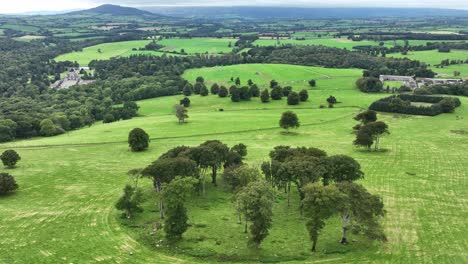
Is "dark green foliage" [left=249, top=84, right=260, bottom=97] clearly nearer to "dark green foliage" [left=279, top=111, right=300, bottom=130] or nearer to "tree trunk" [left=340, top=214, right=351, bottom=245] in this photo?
"dark green foliage" [left=279, top=111, right=300, bottom=130]

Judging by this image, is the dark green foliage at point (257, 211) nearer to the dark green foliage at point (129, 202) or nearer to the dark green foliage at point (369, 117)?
the dark green foliage at point (129, 202)

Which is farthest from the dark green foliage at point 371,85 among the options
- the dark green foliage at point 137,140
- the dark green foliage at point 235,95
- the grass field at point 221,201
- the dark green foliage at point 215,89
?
the dark green foliage at point 137,140

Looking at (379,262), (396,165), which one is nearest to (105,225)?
(379,262)

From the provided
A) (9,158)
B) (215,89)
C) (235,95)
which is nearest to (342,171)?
(9,158)

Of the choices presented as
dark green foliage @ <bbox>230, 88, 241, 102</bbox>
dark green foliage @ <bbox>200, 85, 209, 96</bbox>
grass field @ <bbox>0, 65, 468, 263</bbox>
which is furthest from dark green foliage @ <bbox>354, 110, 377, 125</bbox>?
dark green foliage @ <bbox>200, 85, 209, 96</bbox>

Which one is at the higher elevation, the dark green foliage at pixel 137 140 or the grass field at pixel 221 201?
the dark green foliage at pixel 137 140

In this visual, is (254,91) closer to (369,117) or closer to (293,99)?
(293,99)

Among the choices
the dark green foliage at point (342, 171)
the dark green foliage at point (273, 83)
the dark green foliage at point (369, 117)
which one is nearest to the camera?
the dark green foliage at point (342, 171)
